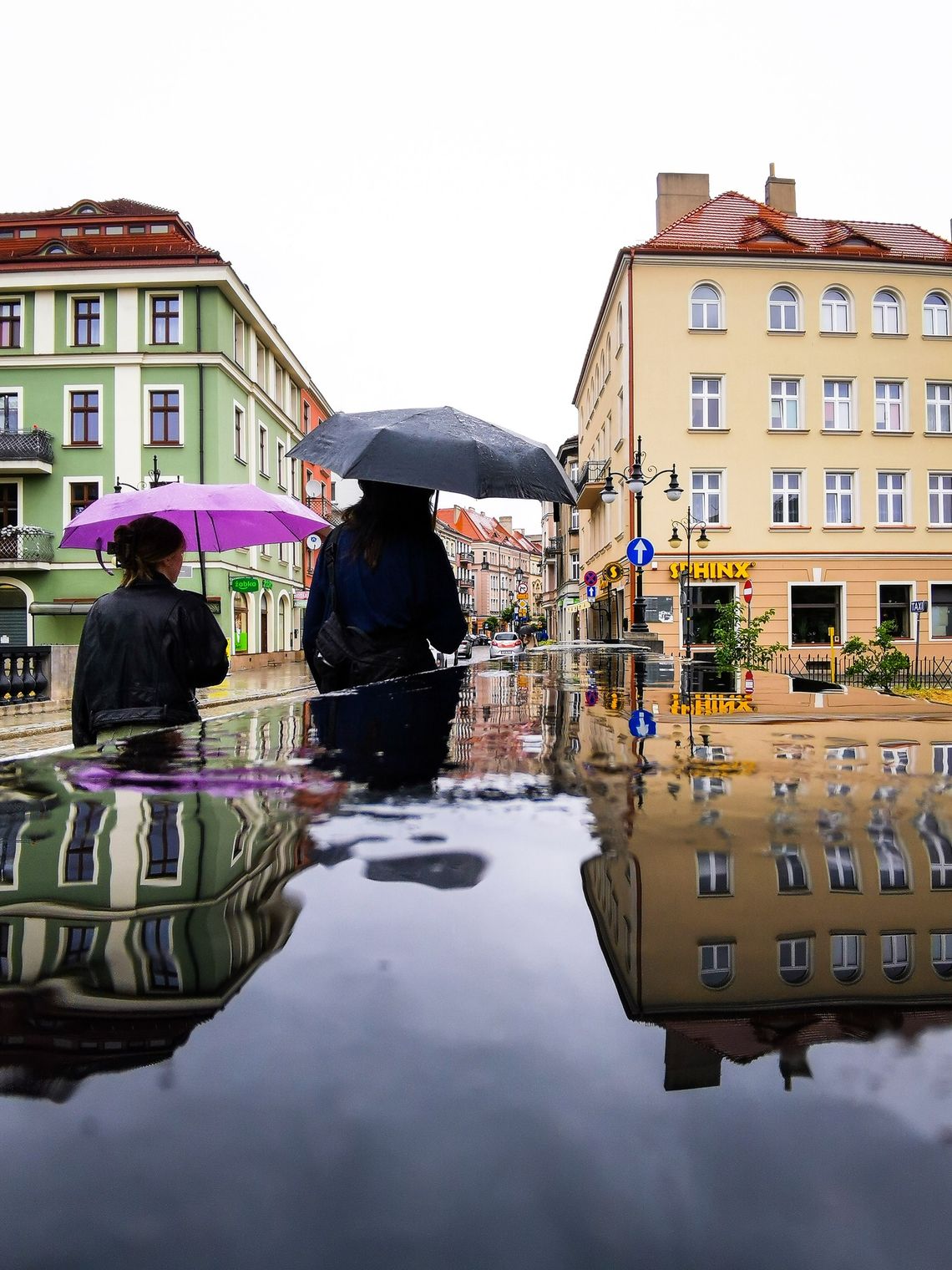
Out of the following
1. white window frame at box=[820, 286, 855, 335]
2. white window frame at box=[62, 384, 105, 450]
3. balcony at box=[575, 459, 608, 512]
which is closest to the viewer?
white window frame at box=[820, 286, 855, 335]

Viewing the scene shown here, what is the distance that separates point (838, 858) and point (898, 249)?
34.7 m

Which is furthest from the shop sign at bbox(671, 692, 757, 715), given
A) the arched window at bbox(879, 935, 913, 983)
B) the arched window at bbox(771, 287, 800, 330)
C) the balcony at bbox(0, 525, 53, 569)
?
the balcony at bbox(0, 525, 53, 569)

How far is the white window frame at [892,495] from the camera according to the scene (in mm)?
27938

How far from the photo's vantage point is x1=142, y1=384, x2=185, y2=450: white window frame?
2920cm

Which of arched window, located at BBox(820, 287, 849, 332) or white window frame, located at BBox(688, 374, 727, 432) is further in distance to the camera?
arched window, located at BBox(820, 287, 849, 332)

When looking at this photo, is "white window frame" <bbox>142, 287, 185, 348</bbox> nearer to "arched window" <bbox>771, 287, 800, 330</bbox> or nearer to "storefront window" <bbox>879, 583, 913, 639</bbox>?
"arched window" <bbox>771, 287, 800, 330</bbox>

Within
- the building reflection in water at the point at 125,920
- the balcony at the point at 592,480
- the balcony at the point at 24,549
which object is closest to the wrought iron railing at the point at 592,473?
the balcony at the point at 592,480

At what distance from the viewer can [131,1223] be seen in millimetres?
490

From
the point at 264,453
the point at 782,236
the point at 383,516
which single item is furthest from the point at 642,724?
the point at 264,453

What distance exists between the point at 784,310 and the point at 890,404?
191 inches

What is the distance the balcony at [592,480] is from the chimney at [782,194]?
11448 mm

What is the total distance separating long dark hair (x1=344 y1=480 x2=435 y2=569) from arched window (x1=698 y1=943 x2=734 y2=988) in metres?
3.13

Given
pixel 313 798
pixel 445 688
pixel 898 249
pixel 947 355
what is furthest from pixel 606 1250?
pixel 898 249

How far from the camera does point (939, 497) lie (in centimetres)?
2809
